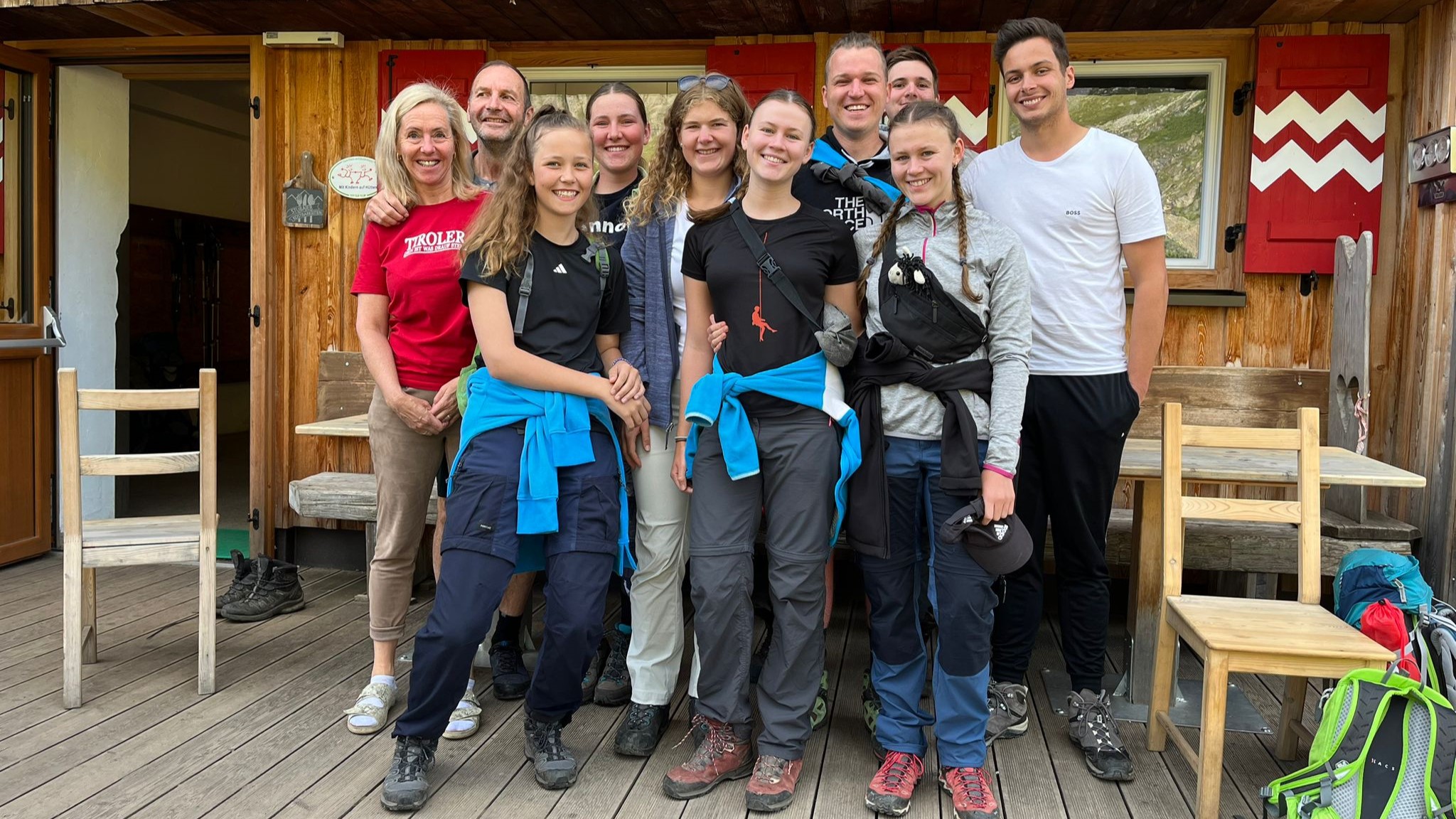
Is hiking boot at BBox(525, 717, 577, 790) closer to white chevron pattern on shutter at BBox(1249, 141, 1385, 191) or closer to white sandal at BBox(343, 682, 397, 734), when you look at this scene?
white sandal at BBox(343, 682, 397, 734)

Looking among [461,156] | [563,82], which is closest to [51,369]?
[563,82]

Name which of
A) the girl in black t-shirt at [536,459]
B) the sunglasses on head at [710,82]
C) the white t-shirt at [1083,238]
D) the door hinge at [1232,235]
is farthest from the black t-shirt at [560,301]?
the door hinge at [1232,235]

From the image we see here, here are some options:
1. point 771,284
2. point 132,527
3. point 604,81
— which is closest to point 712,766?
point 771,284

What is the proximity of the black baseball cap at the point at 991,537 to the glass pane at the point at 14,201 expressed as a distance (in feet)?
15.2

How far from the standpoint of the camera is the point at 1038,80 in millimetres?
2768

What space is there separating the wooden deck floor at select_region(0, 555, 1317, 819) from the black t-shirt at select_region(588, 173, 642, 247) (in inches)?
56.6

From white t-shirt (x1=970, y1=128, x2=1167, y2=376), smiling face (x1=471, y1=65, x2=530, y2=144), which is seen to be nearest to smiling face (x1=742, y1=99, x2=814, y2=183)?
white t-shirt (x1=970, y1=128, x2=1167, y2=376)

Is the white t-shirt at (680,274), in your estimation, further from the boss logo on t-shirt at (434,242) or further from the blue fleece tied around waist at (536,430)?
the boss logo on t-shirt at (434,242)

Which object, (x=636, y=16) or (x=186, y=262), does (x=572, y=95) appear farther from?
(x=186, y=262)

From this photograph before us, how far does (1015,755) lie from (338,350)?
3493 mm

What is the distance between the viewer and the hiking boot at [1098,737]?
9.06 ft

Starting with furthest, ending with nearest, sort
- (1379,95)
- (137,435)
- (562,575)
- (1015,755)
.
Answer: (137,435), (1379,95), (1015,755), (562,575)

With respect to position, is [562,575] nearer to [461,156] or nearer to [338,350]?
[461,156]

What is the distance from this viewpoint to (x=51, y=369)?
5070mm
